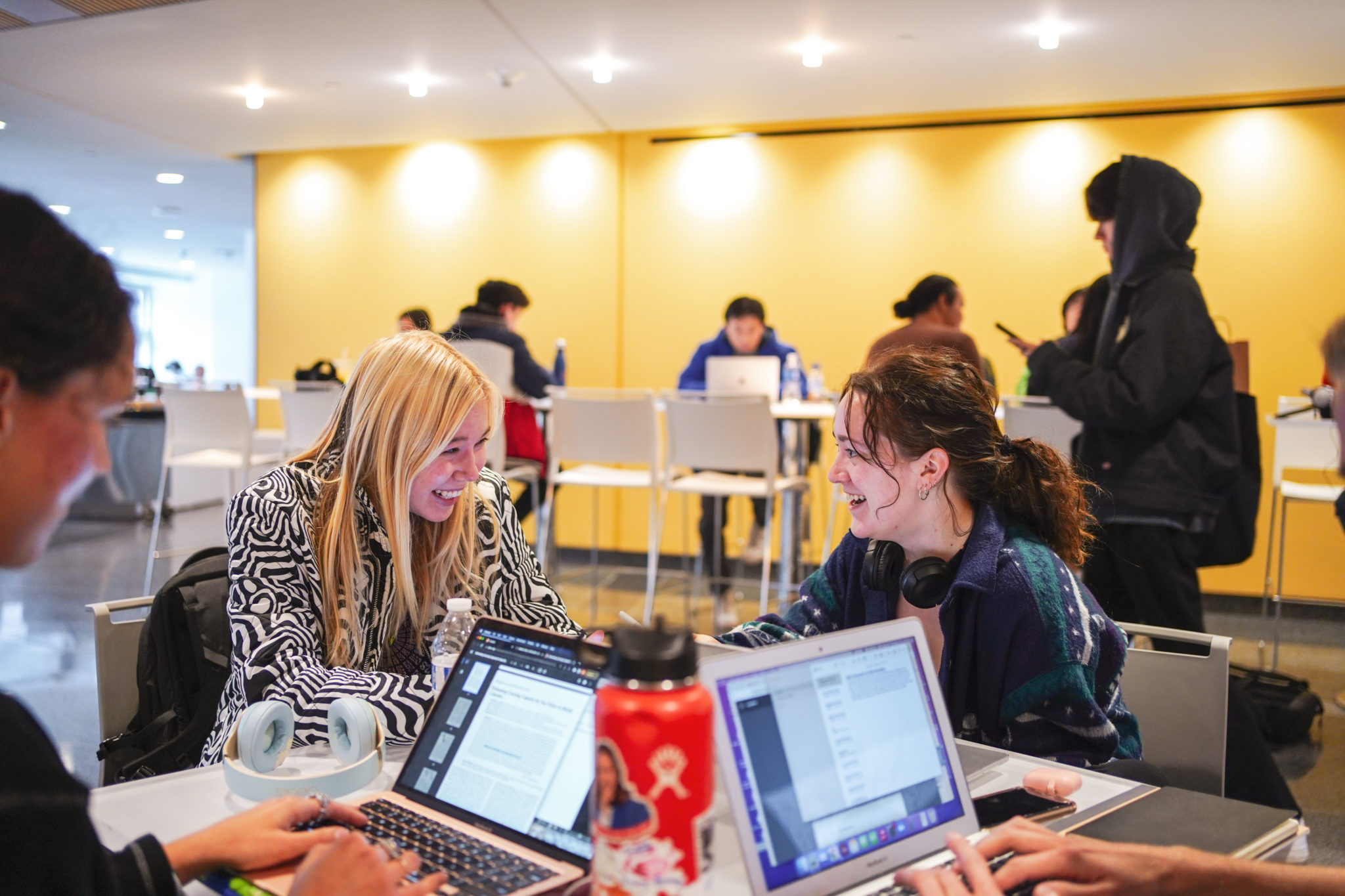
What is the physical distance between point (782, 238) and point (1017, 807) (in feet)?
17.5

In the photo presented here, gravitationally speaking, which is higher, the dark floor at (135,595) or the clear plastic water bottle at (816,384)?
the clear plastic water bottle at (816,384)

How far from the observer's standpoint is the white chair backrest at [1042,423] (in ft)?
11.3

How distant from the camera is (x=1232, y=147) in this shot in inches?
207

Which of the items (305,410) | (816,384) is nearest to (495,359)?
(305,410)

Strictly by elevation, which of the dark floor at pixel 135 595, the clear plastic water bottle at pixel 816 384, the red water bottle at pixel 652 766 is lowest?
the dark floor at pixel 135 595

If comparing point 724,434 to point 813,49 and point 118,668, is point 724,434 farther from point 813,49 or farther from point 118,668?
point 118,668

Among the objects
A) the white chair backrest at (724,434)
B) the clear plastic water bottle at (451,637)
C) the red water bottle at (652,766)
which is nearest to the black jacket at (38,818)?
the red water bottle at (652,766)

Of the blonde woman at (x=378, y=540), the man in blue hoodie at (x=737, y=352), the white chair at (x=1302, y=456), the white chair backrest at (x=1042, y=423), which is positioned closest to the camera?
the blonde woman at (x=378, y=540)

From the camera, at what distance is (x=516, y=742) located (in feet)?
2.90

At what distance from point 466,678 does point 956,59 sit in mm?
4665

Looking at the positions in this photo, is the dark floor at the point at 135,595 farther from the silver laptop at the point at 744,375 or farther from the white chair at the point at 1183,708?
the white chair at the point at 1183,708

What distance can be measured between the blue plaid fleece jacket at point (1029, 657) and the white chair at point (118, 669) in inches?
37.3

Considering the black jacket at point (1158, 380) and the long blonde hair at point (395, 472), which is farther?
the black jacket at point (1158, 380)

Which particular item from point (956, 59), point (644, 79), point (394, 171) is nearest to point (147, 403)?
point (394, 171)
